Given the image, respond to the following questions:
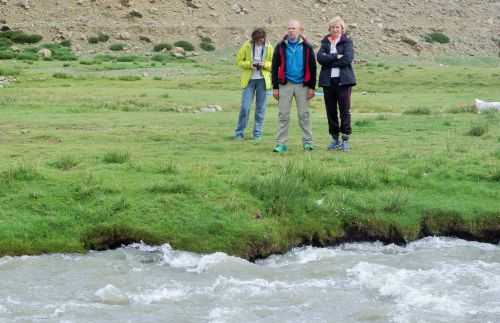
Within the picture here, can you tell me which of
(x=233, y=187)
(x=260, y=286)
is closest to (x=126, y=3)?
(x=233, y=187)

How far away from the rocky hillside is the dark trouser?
165 ft

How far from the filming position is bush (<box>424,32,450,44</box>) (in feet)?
242

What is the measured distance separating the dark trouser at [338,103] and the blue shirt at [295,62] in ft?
1.87

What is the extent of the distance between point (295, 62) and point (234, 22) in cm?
5593

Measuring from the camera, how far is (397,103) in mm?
29688

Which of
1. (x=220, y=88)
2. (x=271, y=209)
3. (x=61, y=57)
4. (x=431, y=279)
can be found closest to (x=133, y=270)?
(x=271, y=209)

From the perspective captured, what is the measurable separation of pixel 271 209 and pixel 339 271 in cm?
188

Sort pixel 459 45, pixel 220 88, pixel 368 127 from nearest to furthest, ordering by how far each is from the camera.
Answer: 1. pixel 368 127
2. pixel 220 88
3. pixel 459 45

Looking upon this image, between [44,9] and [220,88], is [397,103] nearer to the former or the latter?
[220,88]

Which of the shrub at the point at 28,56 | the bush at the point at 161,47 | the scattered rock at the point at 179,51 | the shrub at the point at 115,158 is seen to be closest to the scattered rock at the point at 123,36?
the bush at the point at 161,47

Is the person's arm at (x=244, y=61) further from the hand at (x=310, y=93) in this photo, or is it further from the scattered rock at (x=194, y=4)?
the scattered rock at (x=194, y=4)

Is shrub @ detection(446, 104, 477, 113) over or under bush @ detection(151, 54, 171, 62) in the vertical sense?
over

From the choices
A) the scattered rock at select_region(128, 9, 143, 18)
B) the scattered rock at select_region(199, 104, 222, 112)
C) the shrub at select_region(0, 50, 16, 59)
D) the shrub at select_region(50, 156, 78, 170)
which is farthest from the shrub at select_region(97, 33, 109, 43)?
the shrub at select_region(50, 156, 78, 170)

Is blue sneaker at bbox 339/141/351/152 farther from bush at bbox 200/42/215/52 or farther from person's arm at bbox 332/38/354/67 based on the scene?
bush at bbox 200/42/215/52
